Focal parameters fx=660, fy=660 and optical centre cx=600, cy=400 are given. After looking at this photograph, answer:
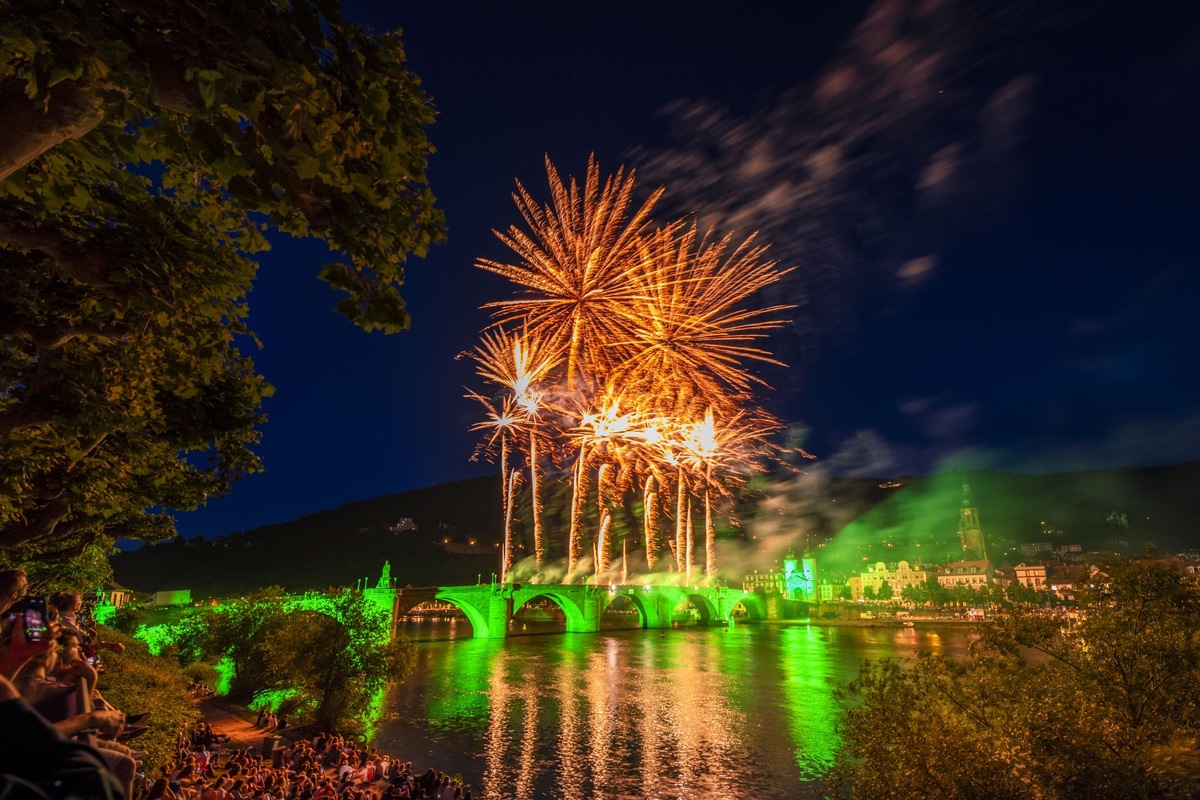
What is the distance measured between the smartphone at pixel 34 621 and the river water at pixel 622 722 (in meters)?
23.2

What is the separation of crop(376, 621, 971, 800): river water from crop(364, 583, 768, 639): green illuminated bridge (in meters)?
15.0

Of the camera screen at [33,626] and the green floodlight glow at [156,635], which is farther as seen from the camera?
the green floodlight glow at [156,635]

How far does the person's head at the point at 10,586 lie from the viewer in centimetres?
457

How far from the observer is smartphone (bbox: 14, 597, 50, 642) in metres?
3.68

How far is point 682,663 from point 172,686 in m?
49.0

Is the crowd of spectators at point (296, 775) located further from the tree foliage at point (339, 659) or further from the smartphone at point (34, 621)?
the smartphone at point (34, 621)

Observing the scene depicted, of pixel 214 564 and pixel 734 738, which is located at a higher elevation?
pixel 214 564

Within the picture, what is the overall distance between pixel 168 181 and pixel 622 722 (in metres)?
34.6

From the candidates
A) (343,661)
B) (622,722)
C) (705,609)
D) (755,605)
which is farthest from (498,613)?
(755,605)

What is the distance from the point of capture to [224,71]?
386 cm

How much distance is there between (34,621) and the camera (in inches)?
147

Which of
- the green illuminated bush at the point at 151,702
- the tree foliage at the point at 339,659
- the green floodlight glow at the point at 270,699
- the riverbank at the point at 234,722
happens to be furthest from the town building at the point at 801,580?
the green illuminated bush at the point at 151,702

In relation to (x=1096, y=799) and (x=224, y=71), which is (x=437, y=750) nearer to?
(x=1096, y=799)

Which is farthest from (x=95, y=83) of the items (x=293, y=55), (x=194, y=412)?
(x=194, y=412)
